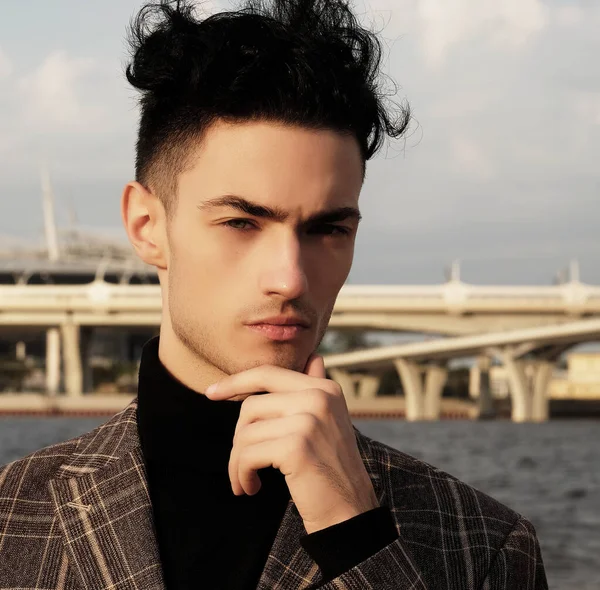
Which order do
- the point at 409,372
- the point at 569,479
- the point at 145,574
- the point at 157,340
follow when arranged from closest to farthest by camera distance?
the point at 145,574 < the point at 157,340 < the point at 569,479 < the point at 409,372

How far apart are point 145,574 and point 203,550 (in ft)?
0.47

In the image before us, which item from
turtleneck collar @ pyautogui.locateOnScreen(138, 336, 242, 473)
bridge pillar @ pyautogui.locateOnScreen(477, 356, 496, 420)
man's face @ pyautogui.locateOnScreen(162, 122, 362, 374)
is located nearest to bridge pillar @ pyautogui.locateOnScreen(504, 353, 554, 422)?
bridge pillar @ pyautogui.locateOnScreen(477, 356, 496, 420)

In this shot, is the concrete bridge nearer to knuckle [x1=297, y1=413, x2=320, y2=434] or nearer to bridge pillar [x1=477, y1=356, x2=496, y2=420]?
bridge pillar [x1=477, y1=356, x2=496, y2=420]

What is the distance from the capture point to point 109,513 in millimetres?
2586

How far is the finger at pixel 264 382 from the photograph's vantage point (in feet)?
7.70

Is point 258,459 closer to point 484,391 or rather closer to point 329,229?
point 329,229

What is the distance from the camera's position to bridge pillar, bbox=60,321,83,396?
69.0 meters

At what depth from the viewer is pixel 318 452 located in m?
2.28

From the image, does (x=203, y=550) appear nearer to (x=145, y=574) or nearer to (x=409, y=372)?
(x=145, y=574)

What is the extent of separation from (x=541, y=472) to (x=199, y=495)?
80.6 feet

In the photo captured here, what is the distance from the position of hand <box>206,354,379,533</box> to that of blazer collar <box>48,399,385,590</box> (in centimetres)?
22

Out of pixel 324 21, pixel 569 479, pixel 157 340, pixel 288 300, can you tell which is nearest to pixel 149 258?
pixel 157 340

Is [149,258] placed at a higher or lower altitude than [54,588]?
higher

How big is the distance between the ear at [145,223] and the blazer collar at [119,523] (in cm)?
40
